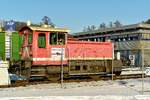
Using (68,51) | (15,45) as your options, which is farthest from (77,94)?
(15,45)

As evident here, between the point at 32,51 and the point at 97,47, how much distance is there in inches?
187

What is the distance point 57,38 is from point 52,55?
1023mm

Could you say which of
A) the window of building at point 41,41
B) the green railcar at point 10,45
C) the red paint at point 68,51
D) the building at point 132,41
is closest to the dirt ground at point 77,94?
the red paint at point 68,51

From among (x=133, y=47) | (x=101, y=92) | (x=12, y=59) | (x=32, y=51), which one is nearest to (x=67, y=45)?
(x=32, y=51)

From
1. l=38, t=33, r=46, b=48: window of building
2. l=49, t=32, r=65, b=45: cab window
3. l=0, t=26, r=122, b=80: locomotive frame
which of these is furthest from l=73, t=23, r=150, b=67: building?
l=38, t=33, r=46, b=48: window of building

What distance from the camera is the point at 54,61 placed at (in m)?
20.7

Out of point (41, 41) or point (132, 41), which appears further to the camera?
point (132, 41)

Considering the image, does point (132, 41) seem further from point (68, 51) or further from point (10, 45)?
point (68, 51)

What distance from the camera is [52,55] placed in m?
20.6

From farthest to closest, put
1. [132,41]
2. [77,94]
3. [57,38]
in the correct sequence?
[132,41] → [57,38] → [77,94]

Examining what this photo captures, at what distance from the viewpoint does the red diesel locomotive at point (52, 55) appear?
20281 millimetres

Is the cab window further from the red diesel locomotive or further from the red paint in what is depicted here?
the red paint

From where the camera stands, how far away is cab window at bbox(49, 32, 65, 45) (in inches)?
811

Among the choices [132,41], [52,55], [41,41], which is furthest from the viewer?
[132,41]
